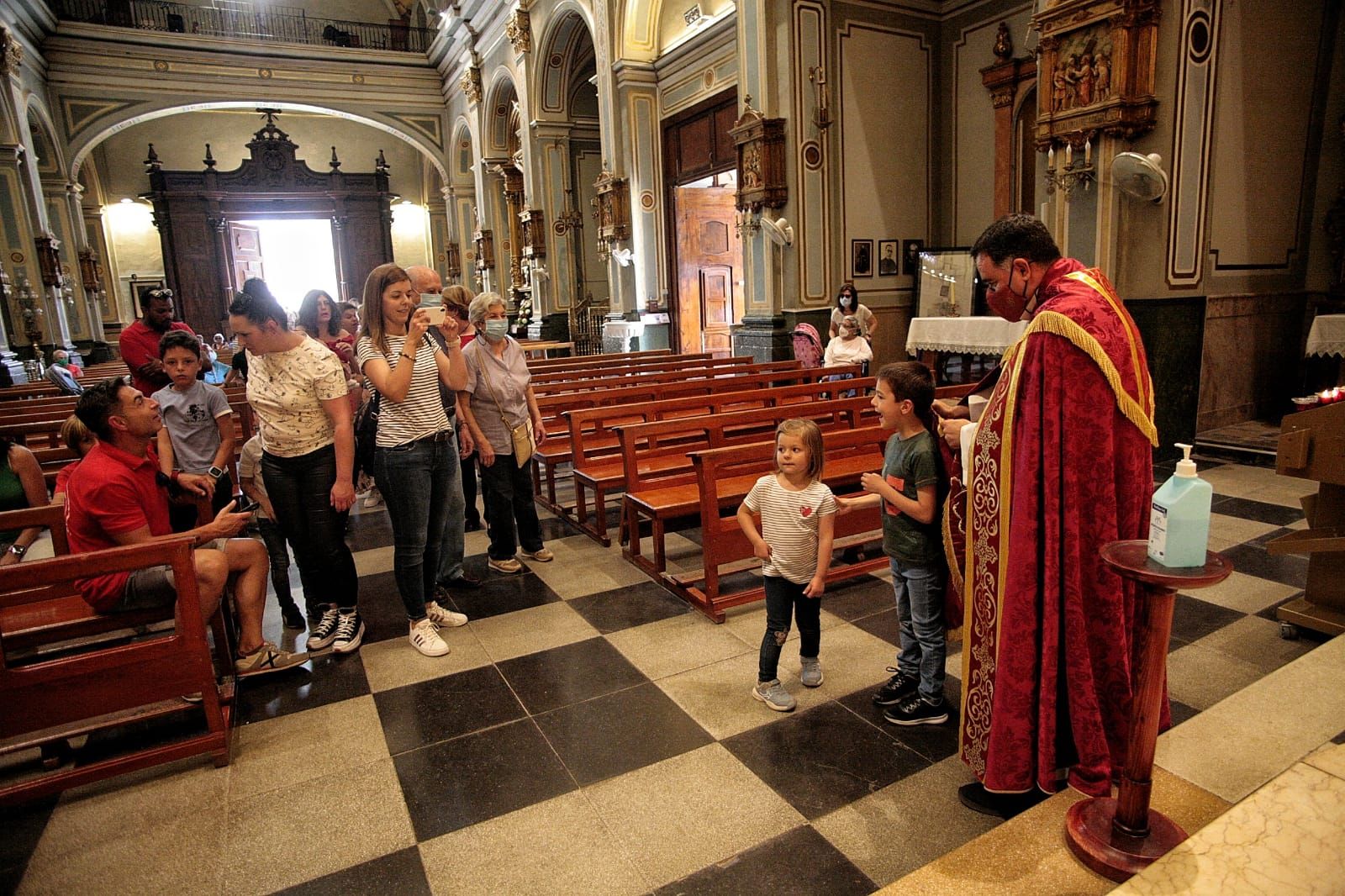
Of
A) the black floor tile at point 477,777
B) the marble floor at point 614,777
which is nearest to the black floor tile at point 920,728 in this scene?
the marble floor at point 614,777

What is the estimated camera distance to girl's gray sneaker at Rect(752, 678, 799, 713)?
8.97 ft

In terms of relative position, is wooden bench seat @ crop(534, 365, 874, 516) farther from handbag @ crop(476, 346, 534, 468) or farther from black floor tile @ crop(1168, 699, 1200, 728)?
black floor tile @ crop(1168, 699, 1200, 728)

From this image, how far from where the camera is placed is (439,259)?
23125 millimetres

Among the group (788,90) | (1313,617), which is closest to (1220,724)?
(1313,617)

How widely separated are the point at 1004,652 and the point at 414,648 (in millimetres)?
2504

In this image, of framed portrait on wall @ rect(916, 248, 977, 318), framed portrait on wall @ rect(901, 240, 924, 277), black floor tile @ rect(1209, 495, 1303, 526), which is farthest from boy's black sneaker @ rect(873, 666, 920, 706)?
framed portrait on wall @ rect(901, 240, 924, 277)

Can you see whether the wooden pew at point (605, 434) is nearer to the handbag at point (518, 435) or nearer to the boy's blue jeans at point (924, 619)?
the handbag at point (518, 435)

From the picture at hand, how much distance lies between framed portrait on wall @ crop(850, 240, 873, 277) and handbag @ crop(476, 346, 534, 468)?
19.4 feet

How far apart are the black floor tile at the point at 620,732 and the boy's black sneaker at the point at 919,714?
0.64m

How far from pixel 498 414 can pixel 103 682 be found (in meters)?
2.08

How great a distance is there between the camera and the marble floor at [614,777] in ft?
6.59

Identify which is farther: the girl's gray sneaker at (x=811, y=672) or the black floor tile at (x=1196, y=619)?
the black floor tile at (x=1196, y=619)

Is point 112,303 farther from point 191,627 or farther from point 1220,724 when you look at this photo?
point 1220,724

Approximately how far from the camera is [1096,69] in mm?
5762
